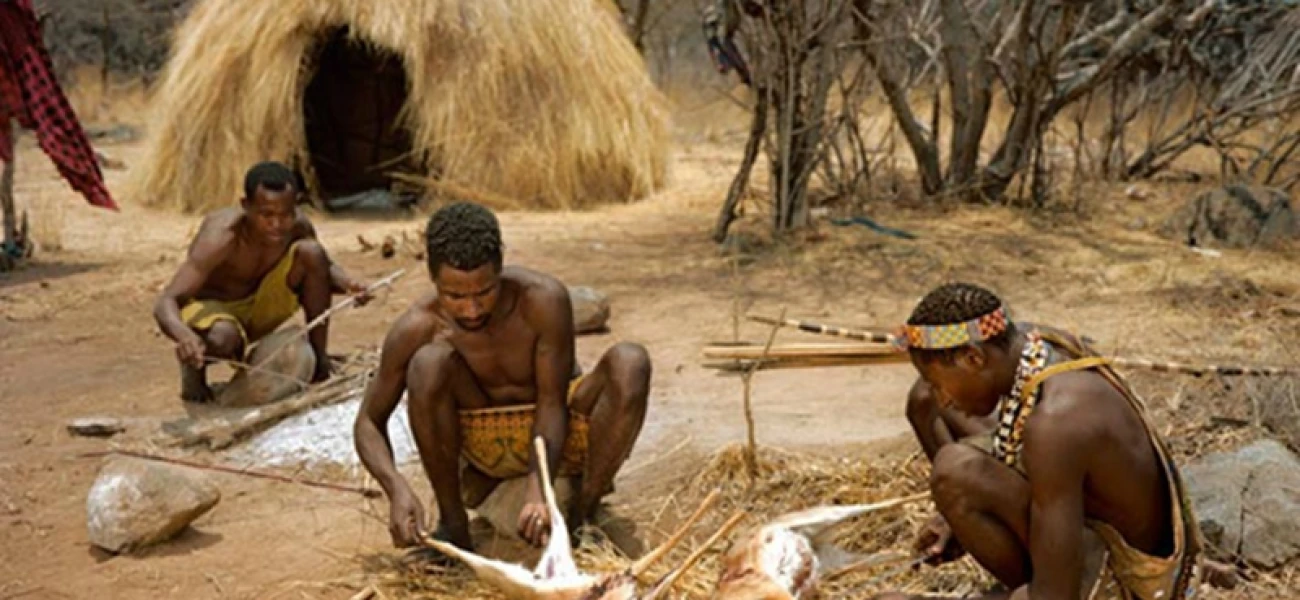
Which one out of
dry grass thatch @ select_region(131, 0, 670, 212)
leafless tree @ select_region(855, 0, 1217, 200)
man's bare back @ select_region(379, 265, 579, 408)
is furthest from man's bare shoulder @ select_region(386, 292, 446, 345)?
dry grass thatch @ select_region(131, 0, 670, 212)

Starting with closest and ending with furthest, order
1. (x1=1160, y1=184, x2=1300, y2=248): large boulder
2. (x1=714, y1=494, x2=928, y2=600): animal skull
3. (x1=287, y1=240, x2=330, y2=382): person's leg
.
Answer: (x1=714, y1=494, x2=928, y2=600): animal skull
(x1=287, y1=240, x2=330, y2=382): person's leg
(x1=1160, y1=184, x2=1300, y2=248): large boulder

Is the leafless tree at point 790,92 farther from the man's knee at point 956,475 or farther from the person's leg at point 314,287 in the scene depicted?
the man's knee at point 956,475

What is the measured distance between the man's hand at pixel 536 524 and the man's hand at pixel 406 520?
0.22 metres

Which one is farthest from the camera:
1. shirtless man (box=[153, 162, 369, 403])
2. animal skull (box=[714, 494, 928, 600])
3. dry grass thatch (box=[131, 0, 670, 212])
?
dry grass thatch (box=[131, 0, 670, 212])

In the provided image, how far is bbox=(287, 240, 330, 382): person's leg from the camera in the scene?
4539 millimetres

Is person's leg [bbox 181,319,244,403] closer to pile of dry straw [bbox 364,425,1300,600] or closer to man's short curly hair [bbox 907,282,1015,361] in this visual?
pile of dry straw [bbox 364,425,1300,600]

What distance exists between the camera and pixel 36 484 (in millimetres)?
3637

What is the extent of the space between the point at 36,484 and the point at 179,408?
0.85 m

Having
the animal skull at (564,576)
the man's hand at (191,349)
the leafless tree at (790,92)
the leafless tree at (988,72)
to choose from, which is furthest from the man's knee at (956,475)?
the leafless tree at (988,72)

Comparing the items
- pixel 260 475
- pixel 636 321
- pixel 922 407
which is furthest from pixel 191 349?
pixel 922 407

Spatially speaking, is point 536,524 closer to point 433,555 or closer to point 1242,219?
point 433,555

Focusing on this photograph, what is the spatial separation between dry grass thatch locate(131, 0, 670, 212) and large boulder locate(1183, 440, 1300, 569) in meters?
6.44

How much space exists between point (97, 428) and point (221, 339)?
475 mm

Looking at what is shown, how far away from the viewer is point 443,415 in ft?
9.52
